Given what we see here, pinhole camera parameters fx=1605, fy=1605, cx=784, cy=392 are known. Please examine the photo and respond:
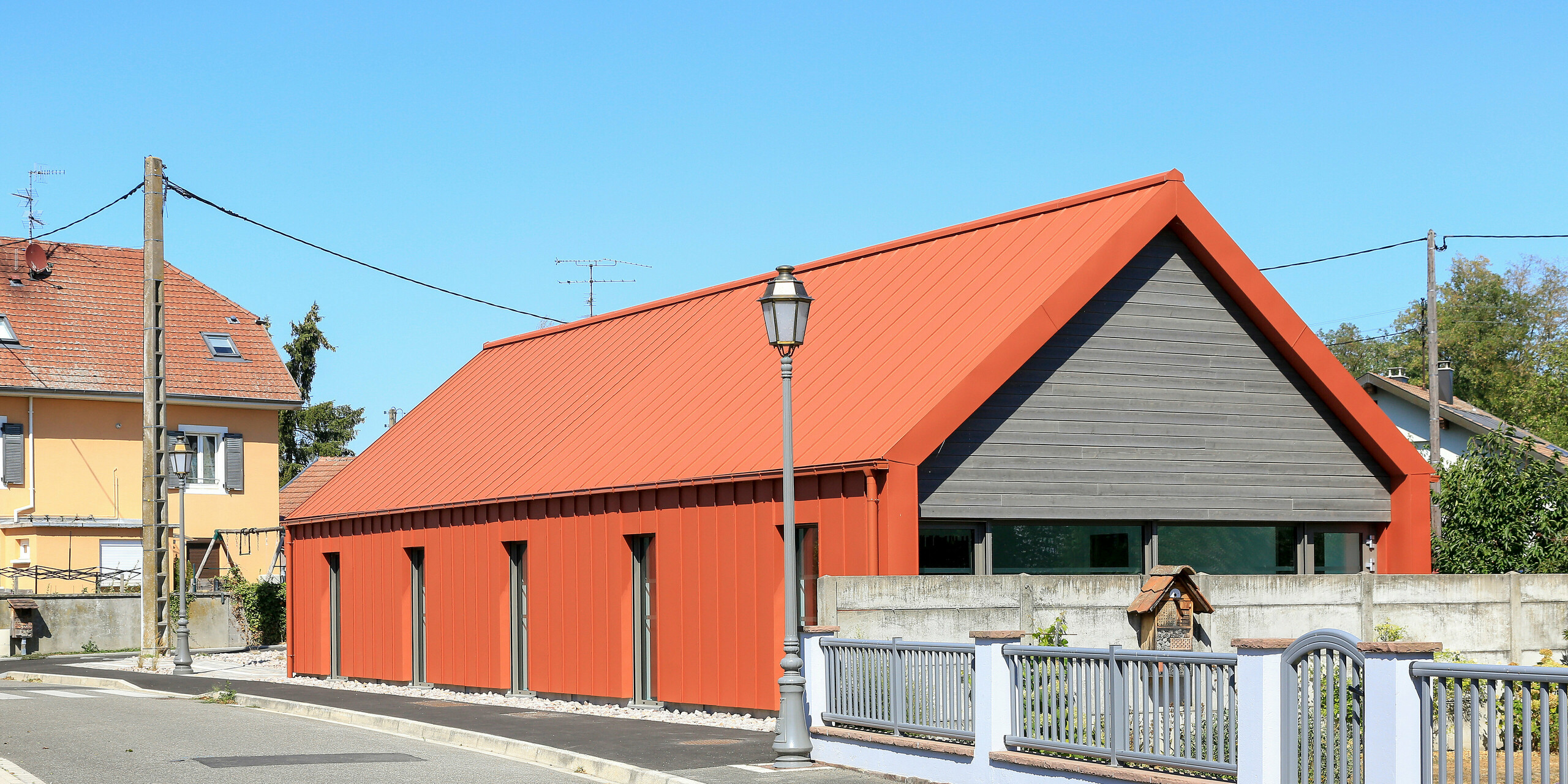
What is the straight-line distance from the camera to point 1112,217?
17.7m

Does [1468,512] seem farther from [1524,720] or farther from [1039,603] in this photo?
[1524,720]

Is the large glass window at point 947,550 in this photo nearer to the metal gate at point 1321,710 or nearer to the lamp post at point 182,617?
the metal gate at point 1321,710

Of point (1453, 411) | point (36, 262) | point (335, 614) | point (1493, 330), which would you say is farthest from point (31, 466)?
point (1493, 330)

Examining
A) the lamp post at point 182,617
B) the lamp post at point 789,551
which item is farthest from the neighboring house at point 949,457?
the lamp post at point 182,617

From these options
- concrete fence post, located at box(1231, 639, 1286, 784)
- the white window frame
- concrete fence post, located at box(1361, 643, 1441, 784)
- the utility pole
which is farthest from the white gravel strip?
the utility pole

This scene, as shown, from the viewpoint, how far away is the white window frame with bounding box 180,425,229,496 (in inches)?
1693

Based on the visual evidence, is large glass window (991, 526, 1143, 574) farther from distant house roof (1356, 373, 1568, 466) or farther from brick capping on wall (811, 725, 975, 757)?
distant house roof (1356, 373, 1568, 466)

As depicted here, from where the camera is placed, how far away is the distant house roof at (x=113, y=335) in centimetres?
4128

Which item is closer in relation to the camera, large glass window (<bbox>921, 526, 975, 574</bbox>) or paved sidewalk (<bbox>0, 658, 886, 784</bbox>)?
paved sidewalk (<bbox>0, 658, 886, 784</bbox>)

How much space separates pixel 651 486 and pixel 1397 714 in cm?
1127

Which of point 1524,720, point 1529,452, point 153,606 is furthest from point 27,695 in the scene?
point 1529,452

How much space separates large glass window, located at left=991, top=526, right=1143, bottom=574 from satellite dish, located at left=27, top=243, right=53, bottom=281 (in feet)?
116

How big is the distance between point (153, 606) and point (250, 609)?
11.2 m

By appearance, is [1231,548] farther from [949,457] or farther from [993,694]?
[993,694]
